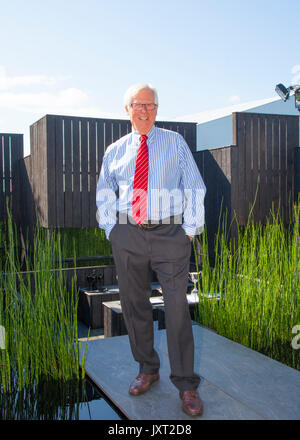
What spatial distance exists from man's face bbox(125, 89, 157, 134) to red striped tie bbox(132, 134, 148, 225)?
44 millimetres

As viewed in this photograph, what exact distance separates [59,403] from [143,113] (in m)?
1.50

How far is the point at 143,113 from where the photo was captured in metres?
2.10

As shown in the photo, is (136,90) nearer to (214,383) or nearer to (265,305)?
(214,383)

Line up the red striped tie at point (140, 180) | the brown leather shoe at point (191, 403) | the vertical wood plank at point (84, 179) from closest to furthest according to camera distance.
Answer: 1. the brown leather shoe at point (191, 403)
2. the red striped tie at point (140, 180)
3. the vertical wood plank at point (84, 179)

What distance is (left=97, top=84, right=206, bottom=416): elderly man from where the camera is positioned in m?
2.02

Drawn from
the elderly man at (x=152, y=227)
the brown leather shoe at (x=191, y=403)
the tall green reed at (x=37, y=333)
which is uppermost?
the elderly man at (x=152, y=227)

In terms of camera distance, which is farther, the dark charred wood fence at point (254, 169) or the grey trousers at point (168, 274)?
the dark charred wood fence at point (254, 169)

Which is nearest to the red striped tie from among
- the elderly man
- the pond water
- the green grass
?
the elderly man

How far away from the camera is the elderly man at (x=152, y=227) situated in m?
2.02

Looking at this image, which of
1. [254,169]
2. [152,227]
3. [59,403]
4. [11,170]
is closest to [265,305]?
[152,227]

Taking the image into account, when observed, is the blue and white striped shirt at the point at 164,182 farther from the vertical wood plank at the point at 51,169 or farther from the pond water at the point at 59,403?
the vertical wood plank at the point at 51,169

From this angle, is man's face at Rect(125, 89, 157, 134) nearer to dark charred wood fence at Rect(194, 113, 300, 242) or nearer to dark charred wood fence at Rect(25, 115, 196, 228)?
dark charred wood fence at Rect(194, 113, 300, 242)

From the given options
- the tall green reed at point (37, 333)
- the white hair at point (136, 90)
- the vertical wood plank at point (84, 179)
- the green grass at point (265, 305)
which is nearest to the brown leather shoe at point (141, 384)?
the tall green reed at point (37, 333)
